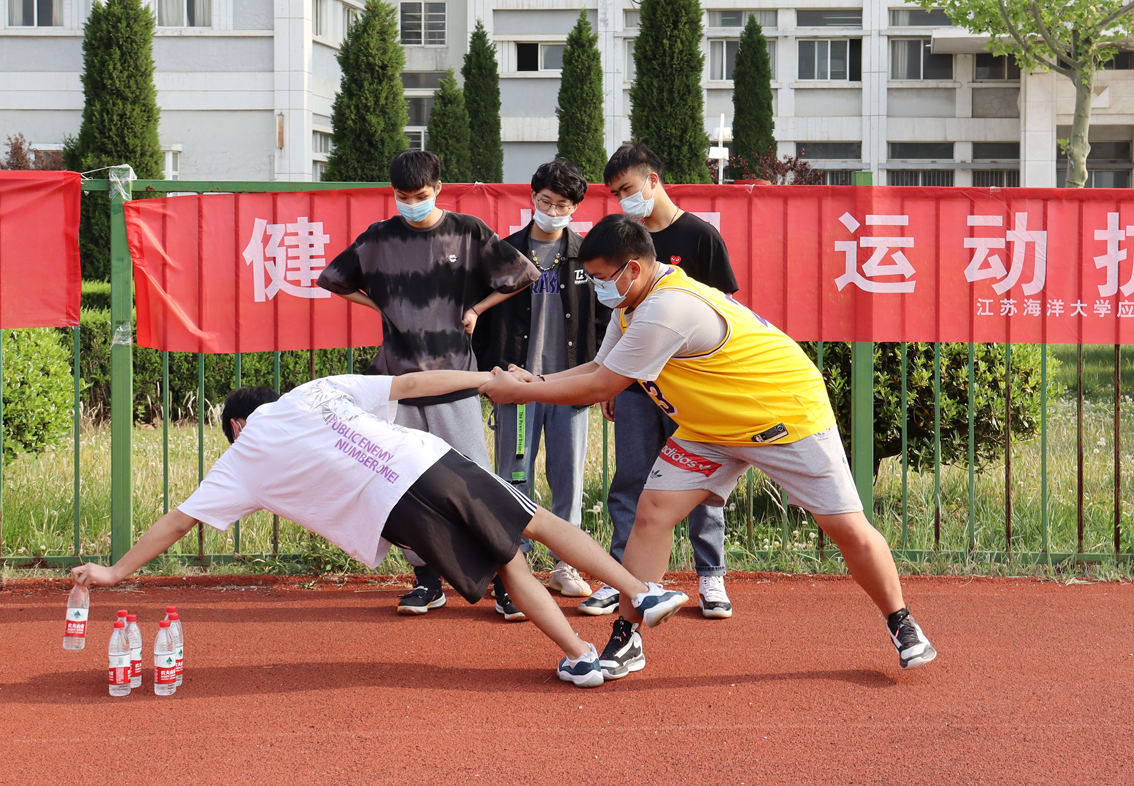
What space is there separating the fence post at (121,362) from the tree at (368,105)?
15.0 meters

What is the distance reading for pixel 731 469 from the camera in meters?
4.23

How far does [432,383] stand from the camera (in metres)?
4.20

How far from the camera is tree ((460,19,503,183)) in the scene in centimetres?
2761

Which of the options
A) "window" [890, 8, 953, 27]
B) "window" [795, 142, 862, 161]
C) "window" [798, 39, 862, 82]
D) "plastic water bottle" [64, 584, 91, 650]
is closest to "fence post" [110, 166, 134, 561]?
"plastic water bottle" [64, 584, 91, 650]

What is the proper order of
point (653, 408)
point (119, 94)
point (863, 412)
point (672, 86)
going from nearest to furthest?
point (653, 408) → point (863, 412) → point (119, 94) → point (672, 86)

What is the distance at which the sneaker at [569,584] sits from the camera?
5328 mm

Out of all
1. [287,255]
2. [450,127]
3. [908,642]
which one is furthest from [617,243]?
[450,127]

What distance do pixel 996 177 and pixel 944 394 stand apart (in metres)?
28.5

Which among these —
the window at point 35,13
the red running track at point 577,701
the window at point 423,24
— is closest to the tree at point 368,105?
the window at point 35,13

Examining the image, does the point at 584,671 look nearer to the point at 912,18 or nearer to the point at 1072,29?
the point at 1072,29

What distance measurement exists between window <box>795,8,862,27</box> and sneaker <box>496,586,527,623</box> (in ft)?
99.5

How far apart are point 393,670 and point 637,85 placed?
2046 cm

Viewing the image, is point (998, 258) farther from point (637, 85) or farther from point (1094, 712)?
point (637, 85)

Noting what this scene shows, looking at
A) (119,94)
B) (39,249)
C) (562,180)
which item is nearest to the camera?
(562,180)
